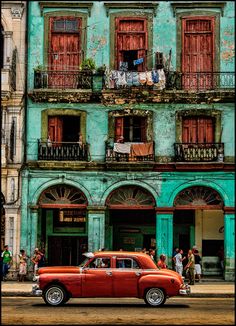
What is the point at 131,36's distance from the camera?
94.1 ft

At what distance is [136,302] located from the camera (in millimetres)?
18359

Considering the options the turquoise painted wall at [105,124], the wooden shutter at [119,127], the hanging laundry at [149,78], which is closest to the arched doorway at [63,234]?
the turquoise painted wall at [105,124]

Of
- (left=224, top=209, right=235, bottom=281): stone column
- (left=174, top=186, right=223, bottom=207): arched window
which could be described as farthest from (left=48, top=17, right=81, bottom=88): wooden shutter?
(left=224, top=209, right=235, bottom=281): stone column

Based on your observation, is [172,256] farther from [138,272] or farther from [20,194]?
[138,272]

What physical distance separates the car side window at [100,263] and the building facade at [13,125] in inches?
434

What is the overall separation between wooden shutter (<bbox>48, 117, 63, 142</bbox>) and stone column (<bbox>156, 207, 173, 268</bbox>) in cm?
545

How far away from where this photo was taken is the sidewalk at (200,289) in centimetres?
2166

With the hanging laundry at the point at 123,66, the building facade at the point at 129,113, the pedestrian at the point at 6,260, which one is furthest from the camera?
the hanging laundry at the point at 123,66

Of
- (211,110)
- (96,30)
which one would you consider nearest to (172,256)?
(211,110)

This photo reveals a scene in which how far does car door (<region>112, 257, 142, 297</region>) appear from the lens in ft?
55.1

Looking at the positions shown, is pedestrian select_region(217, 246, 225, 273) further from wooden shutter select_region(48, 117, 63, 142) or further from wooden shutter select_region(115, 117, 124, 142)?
wooden shutter select_region(48, 117, 63, 142)

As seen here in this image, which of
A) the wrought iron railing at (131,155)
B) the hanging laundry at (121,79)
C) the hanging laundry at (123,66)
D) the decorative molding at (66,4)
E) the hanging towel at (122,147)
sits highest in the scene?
the decorative molding at (66,4)

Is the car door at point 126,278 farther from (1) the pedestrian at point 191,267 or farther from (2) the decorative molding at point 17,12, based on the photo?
(2) the decorative molding at point 17,12

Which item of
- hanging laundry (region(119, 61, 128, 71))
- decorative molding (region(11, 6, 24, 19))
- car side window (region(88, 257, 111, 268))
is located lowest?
car side window (region(88, 257, 111, 268))
